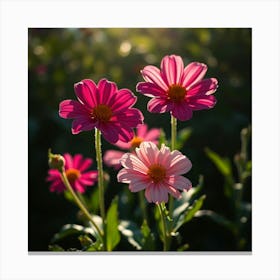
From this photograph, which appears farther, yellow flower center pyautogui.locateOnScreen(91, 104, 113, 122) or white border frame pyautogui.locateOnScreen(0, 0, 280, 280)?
white border frame pyautogui.locateOnScreen(0, 0, 280, 280)

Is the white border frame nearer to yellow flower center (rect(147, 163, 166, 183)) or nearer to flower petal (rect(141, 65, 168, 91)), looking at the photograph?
yellow flower center (rect(147, 163, 166, 183))

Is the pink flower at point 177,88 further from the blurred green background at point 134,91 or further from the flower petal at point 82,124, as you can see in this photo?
the blurred green background at point 134,91

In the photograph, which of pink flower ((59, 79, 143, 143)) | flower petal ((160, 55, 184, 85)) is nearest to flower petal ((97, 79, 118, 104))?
pink flower ((59, 79, 143, 143))
